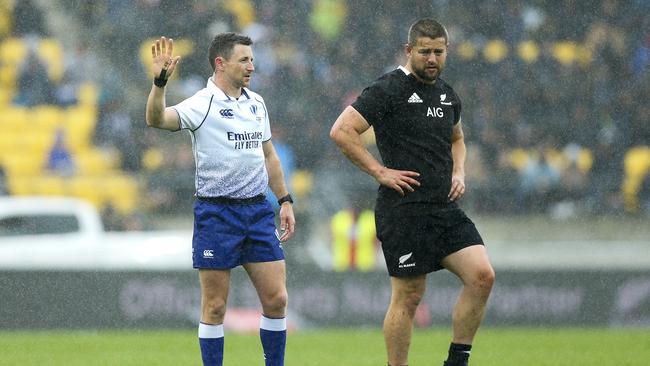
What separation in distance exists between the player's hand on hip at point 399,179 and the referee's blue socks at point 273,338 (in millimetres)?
940

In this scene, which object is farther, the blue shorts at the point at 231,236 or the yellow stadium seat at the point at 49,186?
the yellow stadium seat at the point at 49,186

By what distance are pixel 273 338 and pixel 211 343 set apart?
0.35 meters

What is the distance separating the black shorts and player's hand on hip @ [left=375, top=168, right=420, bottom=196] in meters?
0.18

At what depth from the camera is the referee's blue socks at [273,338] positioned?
689 cm

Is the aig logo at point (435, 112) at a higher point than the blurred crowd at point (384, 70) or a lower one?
lower

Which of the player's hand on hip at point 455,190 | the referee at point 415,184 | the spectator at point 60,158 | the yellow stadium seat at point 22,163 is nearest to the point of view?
the referee at point 415,184

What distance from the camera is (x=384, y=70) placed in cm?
1759

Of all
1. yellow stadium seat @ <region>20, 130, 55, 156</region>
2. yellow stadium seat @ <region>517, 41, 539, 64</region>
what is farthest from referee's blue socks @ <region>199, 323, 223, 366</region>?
yellow stadium seat @ <region>517, 41, 539, 64</region>

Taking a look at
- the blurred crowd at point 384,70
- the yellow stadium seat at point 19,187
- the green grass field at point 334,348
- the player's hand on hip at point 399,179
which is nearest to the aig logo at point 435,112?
the player's hand on hip at point 399,179

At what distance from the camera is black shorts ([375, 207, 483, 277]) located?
6.84 m

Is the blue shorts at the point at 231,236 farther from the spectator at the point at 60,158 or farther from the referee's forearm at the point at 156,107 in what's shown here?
the spectator at the point at 60,158

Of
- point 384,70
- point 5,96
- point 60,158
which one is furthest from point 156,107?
point 5,96

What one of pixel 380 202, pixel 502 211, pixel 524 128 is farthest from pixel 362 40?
pixel 380 202

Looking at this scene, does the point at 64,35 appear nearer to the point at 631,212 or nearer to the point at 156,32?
the point at 156,32
